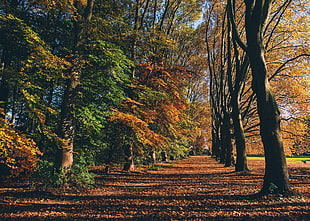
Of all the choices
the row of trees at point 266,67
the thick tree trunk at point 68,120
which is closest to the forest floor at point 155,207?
the row of trees at point 266,67

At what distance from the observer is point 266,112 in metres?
7.20

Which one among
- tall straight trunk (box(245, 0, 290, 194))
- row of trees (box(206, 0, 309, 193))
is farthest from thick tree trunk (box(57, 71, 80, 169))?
tall straight trunk (box(245, 0, 290, 194))

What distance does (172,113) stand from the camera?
14.5 metres

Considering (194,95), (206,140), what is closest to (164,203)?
(194,95)

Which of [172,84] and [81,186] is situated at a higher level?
[172,84]

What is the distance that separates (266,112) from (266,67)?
1665 mm

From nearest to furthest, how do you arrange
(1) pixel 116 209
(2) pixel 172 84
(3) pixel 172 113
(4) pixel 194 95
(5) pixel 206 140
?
1. (1) pixel 116 209
2. (3) pixel 172 113
3. (2) pixel 172 84
4. (4) pixel 194 95
5. (5) pixel 206 140

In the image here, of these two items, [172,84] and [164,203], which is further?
[172,84]

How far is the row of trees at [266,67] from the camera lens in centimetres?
706

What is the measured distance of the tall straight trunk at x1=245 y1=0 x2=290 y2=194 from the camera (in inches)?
267

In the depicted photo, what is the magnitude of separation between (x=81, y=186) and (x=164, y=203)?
496cm

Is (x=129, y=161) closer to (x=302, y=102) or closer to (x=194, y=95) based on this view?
(x=302, y=102)

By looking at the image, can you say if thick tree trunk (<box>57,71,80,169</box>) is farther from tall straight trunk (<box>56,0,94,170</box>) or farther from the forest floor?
the forest floor

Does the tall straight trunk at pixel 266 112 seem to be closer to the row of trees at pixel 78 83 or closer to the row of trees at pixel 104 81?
the row of trees at pixel 104 81
